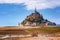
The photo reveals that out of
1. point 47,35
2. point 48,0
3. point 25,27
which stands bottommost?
point 47,35

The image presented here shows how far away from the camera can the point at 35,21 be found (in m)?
2.66

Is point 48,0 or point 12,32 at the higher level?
point 48,0

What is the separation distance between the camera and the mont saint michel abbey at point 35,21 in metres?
2.62

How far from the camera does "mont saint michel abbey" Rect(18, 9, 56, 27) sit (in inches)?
103

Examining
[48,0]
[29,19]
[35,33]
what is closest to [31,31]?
[35,33]

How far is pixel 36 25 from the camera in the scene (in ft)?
8.68

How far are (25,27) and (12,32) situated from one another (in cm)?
32

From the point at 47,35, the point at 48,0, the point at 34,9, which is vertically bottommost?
the point at 47,35

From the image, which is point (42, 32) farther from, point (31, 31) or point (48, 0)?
point (48, 0)

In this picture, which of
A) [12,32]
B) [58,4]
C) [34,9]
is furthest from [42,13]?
[12,32]

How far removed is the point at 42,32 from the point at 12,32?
26.9 inches

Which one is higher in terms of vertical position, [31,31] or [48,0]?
[48,0]

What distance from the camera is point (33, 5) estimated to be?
2670 mm

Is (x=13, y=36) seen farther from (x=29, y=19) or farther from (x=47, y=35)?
(x=47, y=35)
